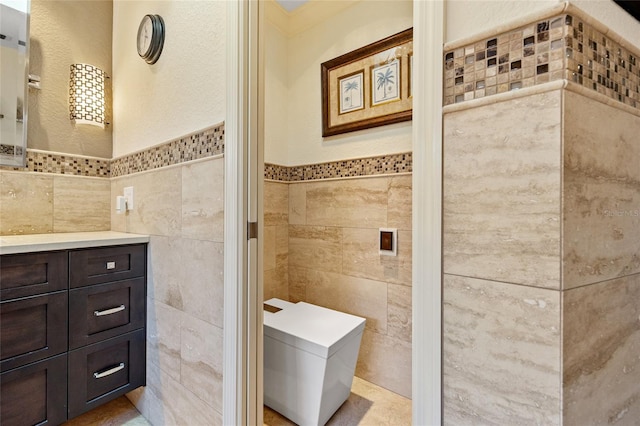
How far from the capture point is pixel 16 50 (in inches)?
58.2

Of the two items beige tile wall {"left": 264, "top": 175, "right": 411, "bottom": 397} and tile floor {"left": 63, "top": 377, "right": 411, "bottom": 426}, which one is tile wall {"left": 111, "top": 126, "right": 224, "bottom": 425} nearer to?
tile floor {"left": 63, "top": 377, "right": 411, "bottom": 426}

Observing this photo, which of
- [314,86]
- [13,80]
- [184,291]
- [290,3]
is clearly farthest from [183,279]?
[290,3]

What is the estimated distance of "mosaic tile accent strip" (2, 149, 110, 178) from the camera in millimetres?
1567

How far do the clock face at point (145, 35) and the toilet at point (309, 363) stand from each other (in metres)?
1.55

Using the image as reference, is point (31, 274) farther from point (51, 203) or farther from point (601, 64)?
point (601, 64)

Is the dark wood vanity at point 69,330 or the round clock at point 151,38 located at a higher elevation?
the round clock at point 151,38

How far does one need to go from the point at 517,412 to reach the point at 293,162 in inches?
76.8

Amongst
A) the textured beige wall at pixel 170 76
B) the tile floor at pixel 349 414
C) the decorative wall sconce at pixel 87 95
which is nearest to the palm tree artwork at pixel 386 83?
the textured beige wall at pixel 170 76

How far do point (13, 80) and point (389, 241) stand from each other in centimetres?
216

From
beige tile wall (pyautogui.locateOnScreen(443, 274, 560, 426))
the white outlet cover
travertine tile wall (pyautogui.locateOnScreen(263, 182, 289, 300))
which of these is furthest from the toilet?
the white outlet cover

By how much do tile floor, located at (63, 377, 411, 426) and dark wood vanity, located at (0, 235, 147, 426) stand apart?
219 mm

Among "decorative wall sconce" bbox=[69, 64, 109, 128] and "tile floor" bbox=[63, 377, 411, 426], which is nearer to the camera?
"tile floor" bbox=[63, 377, 411, 426]

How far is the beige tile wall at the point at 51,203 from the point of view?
4.94 ft

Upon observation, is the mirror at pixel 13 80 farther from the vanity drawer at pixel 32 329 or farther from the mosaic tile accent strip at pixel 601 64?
the mosaic tile accent strip at pixel 601 64
